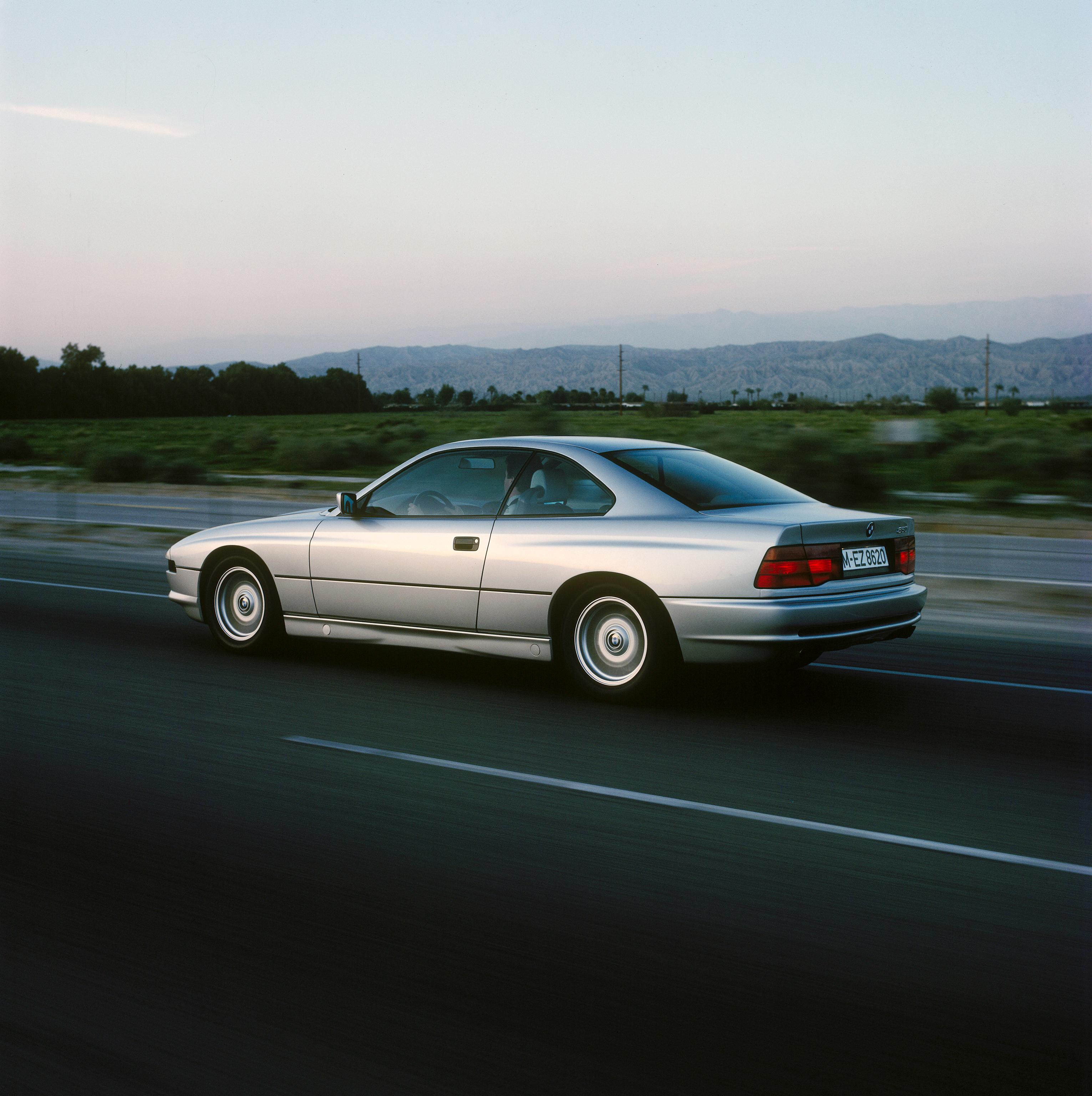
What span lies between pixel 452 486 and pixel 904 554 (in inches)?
111

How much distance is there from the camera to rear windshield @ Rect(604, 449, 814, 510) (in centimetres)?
724

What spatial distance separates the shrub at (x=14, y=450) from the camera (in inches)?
2032

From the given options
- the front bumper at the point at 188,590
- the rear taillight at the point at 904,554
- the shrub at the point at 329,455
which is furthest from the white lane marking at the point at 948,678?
the shrub at the point at 329,455

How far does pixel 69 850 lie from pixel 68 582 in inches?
348

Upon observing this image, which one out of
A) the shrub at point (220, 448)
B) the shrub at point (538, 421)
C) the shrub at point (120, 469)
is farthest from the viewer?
the shrub at point (220, 448)

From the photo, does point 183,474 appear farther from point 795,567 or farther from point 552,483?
point 795,567

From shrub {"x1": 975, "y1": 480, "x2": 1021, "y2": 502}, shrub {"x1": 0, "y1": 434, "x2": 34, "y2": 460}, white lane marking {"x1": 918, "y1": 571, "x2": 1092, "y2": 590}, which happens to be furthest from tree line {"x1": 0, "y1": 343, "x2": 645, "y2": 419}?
white lane marking {"x1": 918, "y1": 571, "x2": 1092, "y2": 590}

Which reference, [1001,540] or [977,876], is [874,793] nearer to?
[977,876]

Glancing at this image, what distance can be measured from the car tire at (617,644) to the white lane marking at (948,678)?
80.4 inches

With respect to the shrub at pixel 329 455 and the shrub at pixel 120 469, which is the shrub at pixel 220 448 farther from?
the shrub at pixel 120 469

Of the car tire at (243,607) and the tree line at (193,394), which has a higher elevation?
the tree line at (193,394)

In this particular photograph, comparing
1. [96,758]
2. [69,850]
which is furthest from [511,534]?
[69,850]

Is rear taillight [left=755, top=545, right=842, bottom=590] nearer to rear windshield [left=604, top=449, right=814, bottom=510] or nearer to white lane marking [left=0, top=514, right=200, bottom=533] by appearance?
rear windshield [left=604, top=449, right=814, bottom=510]

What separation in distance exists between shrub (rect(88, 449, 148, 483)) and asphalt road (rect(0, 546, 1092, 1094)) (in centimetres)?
3125
